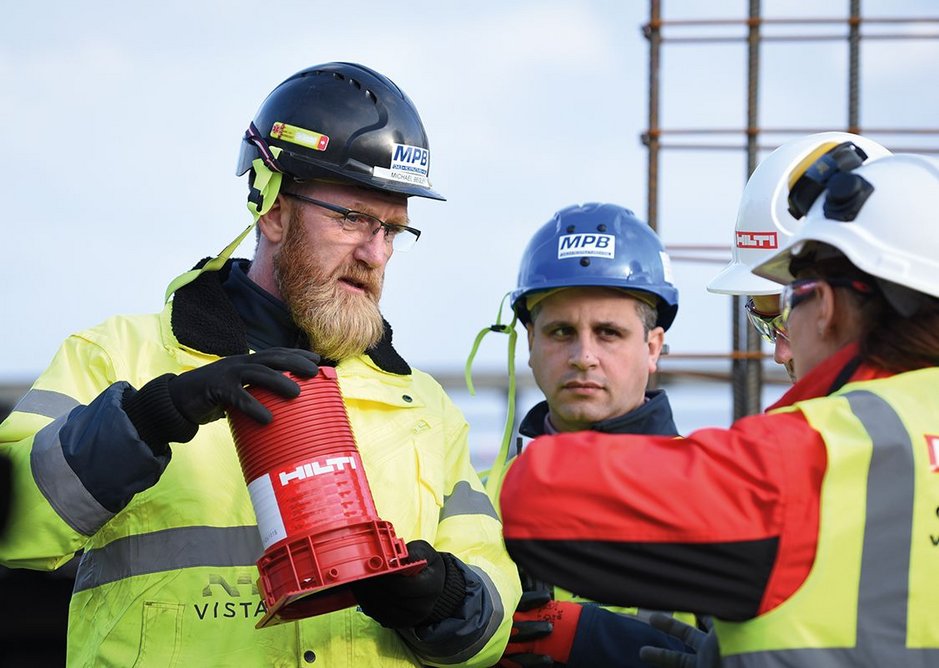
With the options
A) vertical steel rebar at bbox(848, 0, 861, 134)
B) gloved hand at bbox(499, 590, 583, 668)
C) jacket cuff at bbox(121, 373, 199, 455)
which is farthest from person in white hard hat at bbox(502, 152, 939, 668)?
vertical steel rebar at bbox(848, 0, 861, 134)

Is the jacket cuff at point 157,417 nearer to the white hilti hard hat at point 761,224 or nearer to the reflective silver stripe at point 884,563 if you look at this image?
the reflective silver stripe at point 884,563

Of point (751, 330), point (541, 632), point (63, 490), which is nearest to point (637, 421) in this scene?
point (541, 632)

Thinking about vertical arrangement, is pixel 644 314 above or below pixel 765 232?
below

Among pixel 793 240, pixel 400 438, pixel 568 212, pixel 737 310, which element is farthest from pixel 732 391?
pixel 793 240

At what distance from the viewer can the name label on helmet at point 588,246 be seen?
213 inches

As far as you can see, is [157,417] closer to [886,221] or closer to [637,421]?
[886,221]

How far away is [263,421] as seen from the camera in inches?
123

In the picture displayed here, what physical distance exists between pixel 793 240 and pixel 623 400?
231 cm

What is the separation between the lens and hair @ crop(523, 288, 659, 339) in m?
5.47

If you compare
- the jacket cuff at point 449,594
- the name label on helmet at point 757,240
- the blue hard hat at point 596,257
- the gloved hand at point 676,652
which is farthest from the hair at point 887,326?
the blue hard hat at point 596,257

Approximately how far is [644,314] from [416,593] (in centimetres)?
241

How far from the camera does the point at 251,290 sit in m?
4.19

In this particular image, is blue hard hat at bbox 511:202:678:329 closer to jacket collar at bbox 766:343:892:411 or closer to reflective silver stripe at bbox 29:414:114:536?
jacket collar at bbox 766:343:892:411

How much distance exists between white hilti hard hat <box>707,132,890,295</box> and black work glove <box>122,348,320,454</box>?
7.95ft
